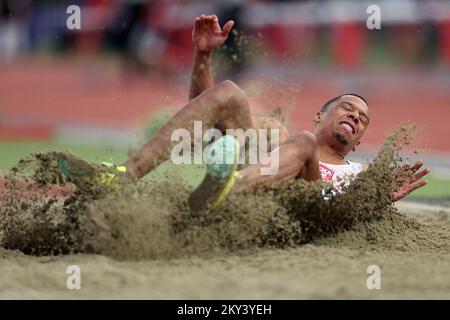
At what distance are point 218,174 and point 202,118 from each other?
63 centimetres

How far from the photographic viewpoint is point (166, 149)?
15.7ft

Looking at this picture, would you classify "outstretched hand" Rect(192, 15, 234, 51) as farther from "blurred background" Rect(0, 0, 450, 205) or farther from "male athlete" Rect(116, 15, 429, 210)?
"blurred background" Rect(0, 0, 450, 205)

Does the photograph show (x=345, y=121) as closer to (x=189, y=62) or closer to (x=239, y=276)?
(x=239, y=276)

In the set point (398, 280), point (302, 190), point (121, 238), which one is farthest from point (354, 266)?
point (121, 238)

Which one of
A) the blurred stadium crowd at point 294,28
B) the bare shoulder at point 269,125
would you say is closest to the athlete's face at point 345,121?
the bare shoulder at point 269,125

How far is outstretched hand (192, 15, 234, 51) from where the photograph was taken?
511 centimetres

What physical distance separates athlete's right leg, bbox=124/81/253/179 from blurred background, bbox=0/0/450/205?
615 cm

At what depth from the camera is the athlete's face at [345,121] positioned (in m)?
5.35

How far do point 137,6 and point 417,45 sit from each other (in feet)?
20.7

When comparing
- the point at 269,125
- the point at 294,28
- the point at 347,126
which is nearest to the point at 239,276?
the point at 269,125

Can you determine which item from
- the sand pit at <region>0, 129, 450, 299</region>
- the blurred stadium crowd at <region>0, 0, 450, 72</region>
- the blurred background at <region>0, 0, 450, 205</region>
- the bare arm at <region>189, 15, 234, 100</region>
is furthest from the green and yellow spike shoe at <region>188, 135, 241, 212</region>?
the blurred stadium crowd at <region>0, 0, 450, 72</region>

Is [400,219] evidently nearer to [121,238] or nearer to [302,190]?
[302,190]

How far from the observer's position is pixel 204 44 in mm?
5156
